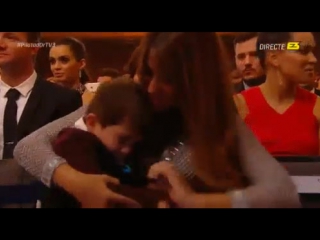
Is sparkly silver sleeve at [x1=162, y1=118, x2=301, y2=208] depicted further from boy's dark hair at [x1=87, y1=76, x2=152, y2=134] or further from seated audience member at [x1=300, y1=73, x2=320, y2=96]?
seated audience member at [x1=300, y1=73, x2=320, y2=96]

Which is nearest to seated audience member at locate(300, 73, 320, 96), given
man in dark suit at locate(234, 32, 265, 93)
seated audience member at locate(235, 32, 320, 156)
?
seated audience member at locate(235, 32, 320, 156)

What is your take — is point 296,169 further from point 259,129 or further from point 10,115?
point 10,115

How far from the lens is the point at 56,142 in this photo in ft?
10.4

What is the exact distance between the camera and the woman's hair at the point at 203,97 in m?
3.14

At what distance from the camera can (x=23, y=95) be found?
3.25 metres

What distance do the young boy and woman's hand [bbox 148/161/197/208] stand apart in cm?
14

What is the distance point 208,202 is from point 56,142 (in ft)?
3.06

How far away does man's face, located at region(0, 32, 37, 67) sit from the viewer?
128 inches

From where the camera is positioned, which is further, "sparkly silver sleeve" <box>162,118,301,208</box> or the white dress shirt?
the white dress shirt

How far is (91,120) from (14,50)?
63 centimetres

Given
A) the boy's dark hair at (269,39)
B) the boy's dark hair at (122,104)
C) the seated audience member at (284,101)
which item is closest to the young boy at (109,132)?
the boy's dark hair at (122,104)

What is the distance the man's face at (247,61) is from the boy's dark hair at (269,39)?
25 millimetres
